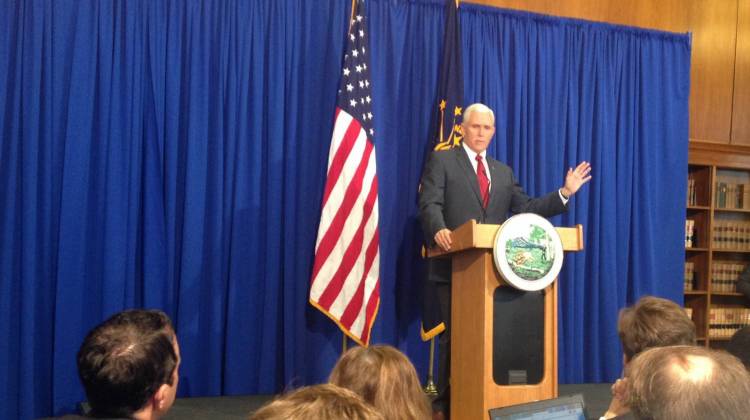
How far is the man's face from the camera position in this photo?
3.67m

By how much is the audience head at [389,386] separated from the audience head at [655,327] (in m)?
0.87

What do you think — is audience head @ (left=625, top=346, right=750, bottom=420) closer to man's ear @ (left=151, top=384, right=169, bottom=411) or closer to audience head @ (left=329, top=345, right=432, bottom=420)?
audience head @ (left=329, top=345, right=432, bottom=420)

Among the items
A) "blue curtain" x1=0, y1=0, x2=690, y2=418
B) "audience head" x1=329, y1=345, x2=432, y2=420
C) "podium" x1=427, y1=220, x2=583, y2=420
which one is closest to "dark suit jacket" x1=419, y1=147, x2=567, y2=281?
"podium" x1=427, y1=220, x2=583, y2=420

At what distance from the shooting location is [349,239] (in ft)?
13.4

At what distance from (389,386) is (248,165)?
2939 millimetres

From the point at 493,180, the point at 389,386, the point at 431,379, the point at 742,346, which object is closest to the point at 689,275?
the point at 431,379

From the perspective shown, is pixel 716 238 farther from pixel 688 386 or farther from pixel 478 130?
pixel 688 386

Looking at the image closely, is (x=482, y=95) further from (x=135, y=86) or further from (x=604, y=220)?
(x=135, y=86)

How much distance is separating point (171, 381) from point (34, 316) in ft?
8.77

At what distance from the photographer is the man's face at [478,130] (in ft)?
12.0

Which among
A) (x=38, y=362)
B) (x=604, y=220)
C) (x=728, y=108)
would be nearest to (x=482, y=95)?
(x=604, y=220)

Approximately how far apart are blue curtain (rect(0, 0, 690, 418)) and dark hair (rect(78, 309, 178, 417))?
2.55 metres

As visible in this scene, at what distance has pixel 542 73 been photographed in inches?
195

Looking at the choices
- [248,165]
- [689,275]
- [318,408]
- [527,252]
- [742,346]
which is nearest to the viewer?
[318,408]
